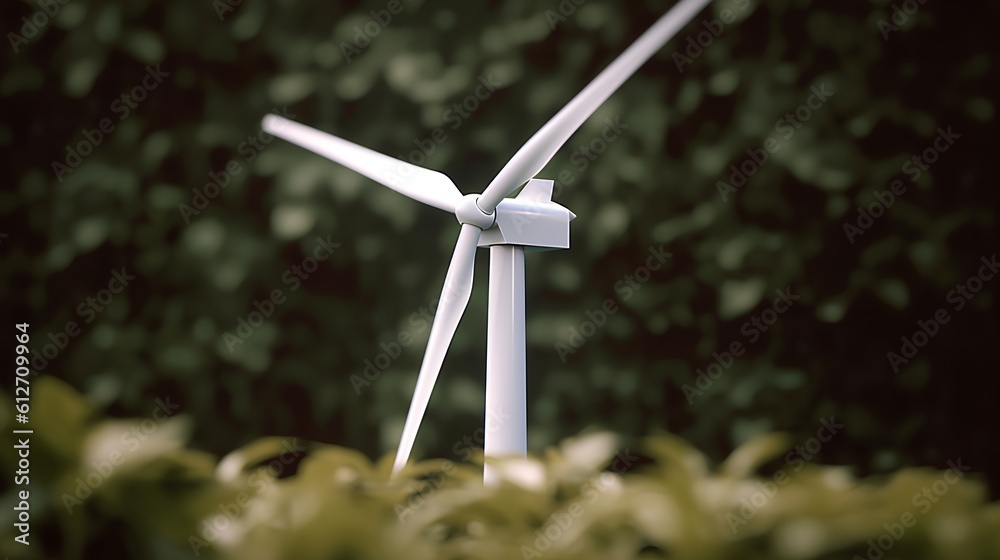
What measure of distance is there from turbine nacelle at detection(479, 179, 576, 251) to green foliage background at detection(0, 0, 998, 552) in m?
1.18

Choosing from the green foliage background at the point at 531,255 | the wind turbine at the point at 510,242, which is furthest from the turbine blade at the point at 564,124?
the green foliage background at the point at 531,255

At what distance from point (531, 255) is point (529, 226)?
1286 millimetres

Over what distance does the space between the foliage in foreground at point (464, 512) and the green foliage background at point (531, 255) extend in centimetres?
227

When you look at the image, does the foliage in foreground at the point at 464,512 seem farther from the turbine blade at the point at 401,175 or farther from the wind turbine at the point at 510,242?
the turbine blade at the point at 401,175

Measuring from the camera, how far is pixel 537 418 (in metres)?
2.86

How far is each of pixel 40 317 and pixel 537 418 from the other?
5.49 feet

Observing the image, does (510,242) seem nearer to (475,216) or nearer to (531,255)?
(475,216)

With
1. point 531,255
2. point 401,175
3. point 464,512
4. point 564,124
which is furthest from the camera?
point 531,255

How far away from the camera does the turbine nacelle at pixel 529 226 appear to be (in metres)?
1.64

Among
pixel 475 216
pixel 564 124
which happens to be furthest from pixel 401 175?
pixel 564 124

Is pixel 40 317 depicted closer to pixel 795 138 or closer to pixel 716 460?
pixel 716 460

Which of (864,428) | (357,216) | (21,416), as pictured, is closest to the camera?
(21,416)

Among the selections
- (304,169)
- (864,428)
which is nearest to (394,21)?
(304,169)

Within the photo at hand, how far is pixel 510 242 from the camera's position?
1.63 m
